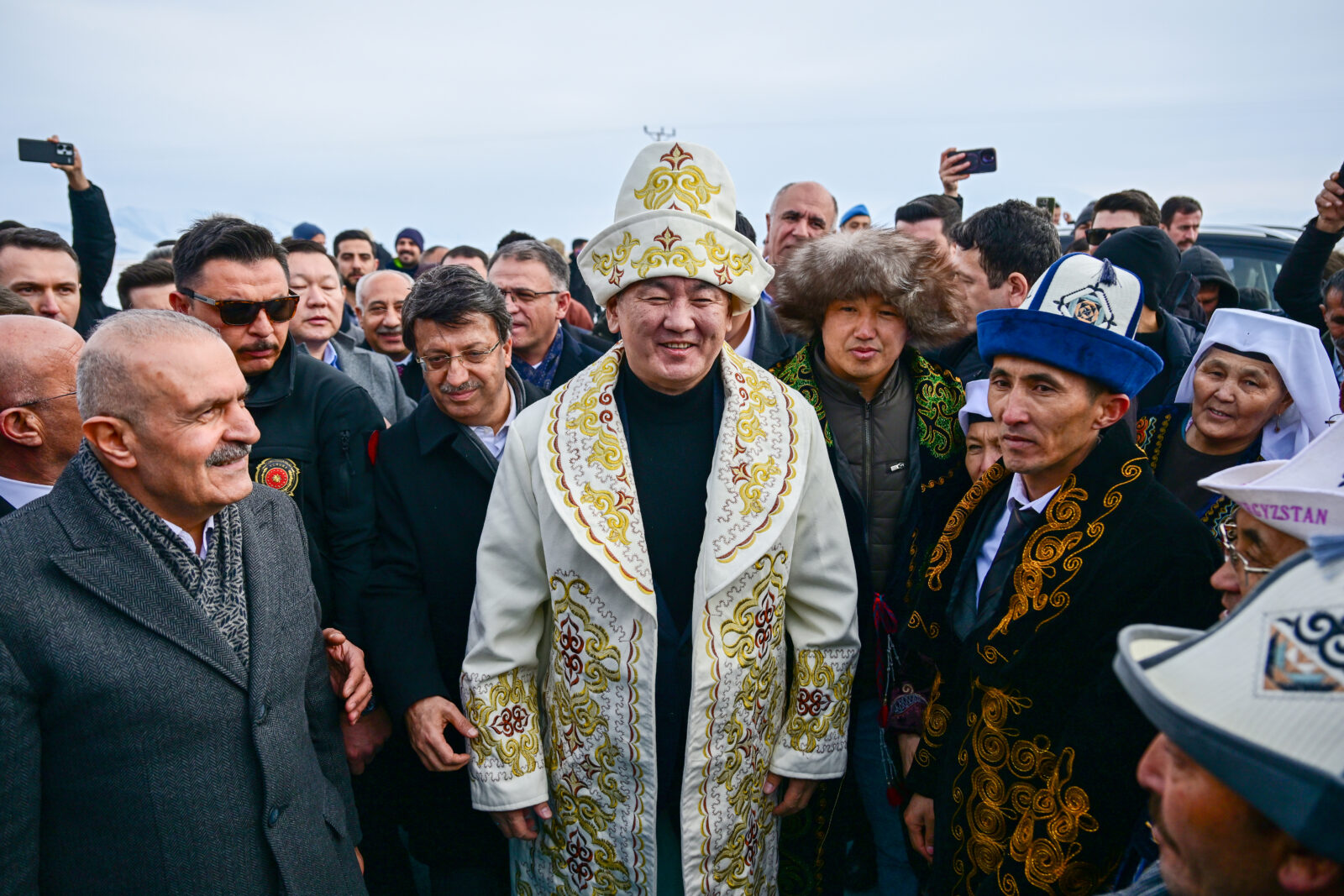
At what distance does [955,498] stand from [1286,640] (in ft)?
5.24

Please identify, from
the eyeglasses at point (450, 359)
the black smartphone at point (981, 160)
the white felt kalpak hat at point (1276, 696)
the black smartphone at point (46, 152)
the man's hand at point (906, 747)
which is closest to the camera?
the white felt kalpak hat at point (1276, 696)

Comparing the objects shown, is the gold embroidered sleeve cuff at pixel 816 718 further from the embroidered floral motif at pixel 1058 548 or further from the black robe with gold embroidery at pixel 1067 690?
the embroidered floral motif at pixel 1058 548

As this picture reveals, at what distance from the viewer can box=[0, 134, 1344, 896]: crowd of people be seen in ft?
5.21

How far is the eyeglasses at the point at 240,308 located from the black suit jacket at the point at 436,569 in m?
0.56

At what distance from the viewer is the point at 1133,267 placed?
11.7ft

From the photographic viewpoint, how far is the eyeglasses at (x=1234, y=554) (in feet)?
5.09

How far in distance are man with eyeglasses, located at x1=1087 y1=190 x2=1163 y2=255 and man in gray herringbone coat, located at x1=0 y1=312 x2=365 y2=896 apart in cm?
514

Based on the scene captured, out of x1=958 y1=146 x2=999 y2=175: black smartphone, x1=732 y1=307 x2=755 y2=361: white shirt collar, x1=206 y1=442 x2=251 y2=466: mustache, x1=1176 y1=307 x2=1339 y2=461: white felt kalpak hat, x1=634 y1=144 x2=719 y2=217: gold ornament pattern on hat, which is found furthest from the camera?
x1=958 y1=146 x2=999 y2=175: black smartphone

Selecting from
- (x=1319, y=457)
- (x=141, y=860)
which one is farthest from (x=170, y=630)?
(x=1319, y=457)

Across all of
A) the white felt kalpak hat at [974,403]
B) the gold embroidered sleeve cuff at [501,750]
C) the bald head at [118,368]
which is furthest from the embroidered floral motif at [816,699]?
the bald head at [118,368]

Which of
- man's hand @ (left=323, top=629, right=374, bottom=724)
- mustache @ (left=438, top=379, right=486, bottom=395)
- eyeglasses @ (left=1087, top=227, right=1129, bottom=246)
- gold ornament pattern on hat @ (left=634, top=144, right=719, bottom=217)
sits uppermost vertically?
eyeglasses @ (left=1087, top=227, right=1129, bottom=246)

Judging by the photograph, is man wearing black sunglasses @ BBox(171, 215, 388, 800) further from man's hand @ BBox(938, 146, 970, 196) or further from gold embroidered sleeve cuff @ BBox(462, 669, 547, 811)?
man's hand @ BBox(938, 146, 970, 196)

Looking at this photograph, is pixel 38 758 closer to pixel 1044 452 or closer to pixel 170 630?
pixel 170 630

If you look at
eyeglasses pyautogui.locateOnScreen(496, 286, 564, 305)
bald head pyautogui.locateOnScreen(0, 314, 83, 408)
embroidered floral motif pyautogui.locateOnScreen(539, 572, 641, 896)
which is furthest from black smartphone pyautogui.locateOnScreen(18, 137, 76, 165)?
embroidered floral motif pyautogui.locateOnScreen(539, 572, 641, 896)
